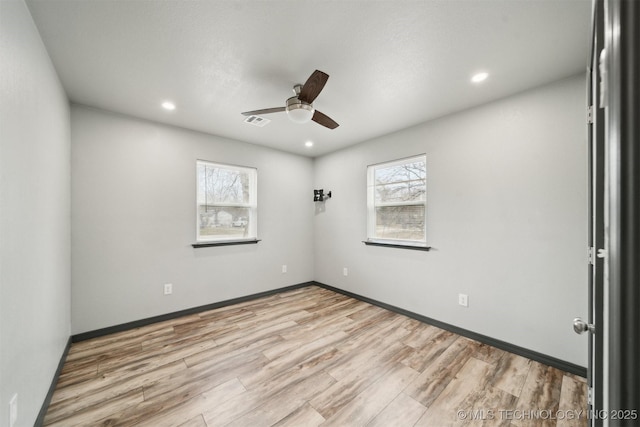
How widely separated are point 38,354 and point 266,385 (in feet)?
4.91

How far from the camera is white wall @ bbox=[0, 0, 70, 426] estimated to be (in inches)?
47.0

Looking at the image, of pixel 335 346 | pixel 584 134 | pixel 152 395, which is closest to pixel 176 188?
pixel 152 395

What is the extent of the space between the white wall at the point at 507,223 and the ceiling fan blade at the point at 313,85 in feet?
5.83

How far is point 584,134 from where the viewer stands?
2.07m

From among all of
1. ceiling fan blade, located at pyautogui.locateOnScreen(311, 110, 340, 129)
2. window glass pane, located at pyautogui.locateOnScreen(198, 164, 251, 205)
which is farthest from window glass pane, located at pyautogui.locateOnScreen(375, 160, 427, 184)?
window glass pane, located at pyautogui.locateOnScreen(198, 164, 251, 205)

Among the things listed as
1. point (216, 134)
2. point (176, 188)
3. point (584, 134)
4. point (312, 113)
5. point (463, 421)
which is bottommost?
point (463, 421)

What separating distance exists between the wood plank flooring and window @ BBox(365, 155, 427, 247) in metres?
1.18

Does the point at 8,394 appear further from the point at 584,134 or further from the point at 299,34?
the point at 584,134

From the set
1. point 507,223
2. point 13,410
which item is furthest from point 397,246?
point 13,410

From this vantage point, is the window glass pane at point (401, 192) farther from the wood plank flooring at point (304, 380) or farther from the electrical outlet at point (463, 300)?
the wood plank flooring at point (304, 380)

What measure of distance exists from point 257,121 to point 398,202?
7.05 feet

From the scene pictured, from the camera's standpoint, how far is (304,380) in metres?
2.03

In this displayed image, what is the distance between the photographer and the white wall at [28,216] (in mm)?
1194
